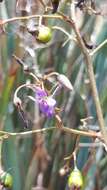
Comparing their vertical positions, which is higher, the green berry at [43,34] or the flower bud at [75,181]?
the green berry at [43,34]

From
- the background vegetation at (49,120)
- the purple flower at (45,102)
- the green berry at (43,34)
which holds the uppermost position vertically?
the green berry at (43,34)

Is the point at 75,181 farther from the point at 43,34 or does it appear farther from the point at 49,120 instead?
the point at 49,120

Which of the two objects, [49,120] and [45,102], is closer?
[45,102]

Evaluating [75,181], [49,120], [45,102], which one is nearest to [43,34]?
[45,102]

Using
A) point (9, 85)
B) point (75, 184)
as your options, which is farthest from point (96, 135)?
point (9, 85)

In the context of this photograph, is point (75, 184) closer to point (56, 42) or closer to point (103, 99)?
point (103, 99)

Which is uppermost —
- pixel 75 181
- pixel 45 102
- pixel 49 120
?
pixel 45 102

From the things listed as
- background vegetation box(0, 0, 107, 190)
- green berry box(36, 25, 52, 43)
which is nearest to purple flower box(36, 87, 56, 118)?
green berry box(36, 25, 52, 43)

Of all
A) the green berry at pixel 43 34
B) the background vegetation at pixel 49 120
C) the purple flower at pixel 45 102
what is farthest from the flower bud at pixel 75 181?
the background vegetation at pixel 49 120

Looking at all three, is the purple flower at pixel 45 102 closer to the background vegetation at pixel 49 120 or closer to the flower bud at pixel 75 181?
the flower bud at pixel 75 181
